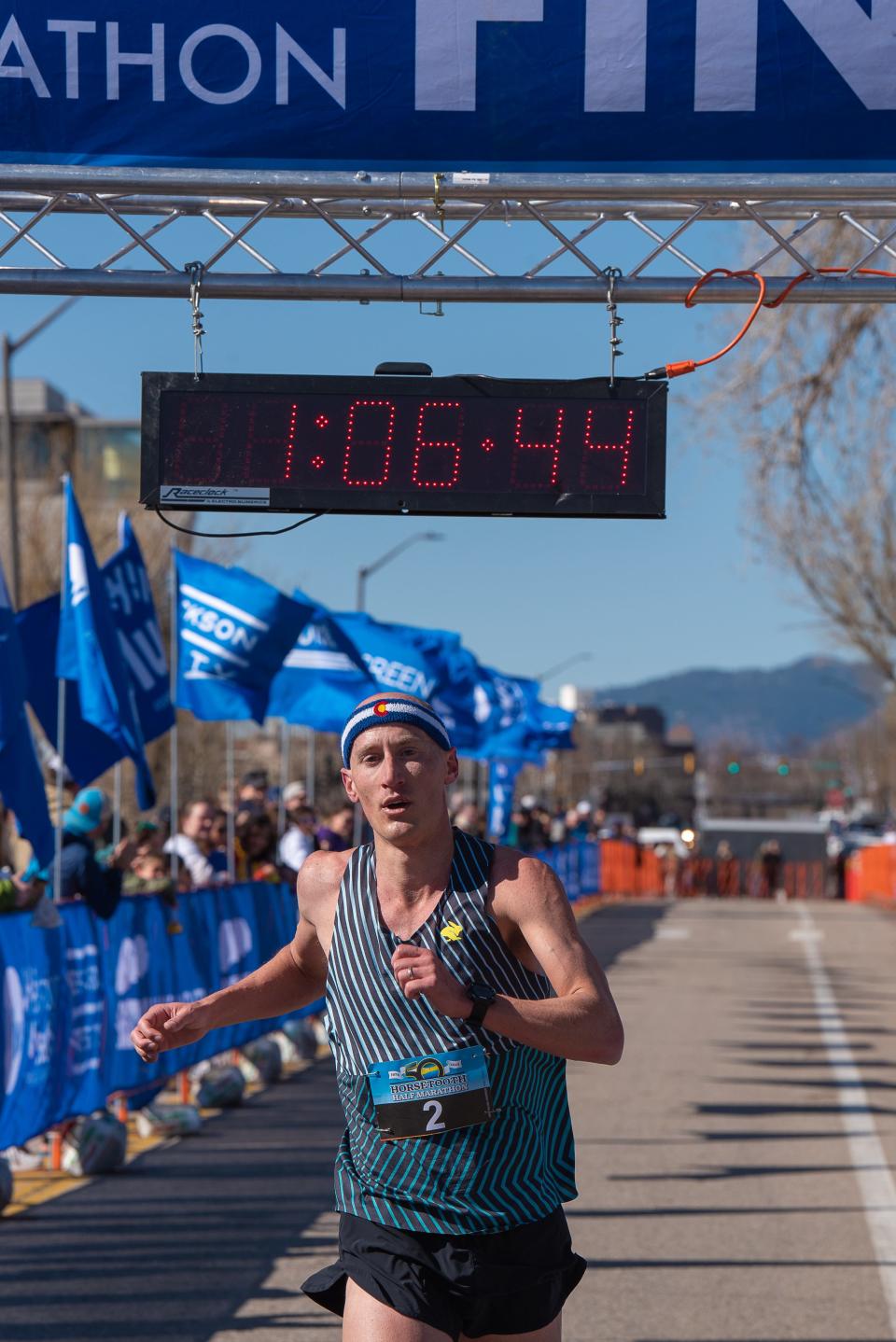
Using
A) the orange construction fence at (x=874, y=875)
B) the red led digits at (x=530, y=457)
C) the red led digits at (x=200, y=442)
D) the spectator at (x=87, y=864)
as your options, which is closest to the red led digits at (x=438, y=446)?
the red led digits at (x=530, y=457)

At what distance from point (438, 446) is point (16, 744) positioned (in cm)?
439

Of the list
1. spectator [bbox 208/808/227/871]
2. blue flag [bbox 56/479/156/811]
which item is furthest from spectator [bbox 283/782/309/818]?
blue flag [bbox 56/479/156/811]

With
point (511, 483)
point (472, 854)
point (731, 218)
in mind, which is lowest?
point (472, 854)

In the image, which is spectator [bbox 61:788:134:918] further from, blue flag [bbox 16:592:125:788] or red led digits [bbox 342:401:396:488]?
red led digits [bbox 342:401:396:488]

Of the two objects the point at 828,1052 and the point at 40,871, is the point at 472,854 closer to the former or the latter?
the point at 40,871

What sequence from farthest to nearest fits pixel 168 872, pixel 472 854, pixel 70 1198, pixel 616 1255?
1. pixel 168 872
2. pixel 70 1198
3. pixel 616 1255
4. pixel 472 854

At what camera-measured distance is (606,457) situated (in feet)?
22.2

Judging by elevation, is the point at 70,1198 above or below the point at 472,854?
below

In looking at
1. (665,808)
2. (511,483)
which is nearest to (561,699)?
(665,808)

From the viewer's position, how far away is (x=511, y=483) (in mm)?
6766

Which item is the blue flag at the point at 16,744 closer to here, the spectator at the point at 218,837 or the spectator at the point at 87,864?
the spectator at the point at 87,864

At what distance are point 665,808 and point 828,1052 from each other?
142593 mm

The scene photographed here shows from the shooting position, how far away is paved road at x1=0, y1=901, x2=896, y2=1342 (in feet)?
25.7

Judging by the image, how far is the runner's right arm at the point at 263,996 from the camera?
4.75m
